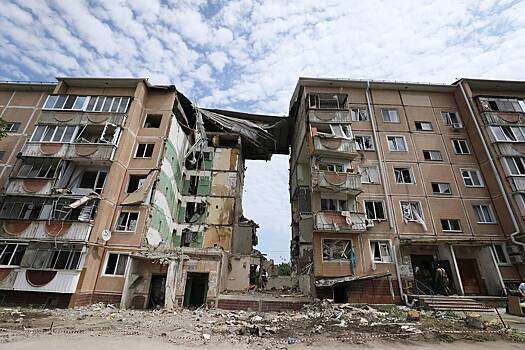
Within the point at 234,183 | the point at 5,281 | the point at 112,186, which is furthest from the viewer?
the point at 234,183

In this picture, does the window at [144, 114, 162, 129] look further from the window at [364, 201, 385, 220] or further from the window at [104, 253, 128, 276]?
the window at [364, 201, 385, 220]

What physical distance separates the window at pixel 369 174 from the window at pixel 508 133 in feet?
33.8

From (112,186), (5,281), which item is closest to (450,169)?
(112,186)

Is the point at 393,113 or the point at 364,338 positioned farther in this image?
the point at 393,113

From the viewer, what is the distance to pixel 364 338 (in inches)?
372

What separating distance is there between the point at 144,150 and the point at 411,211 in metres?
22.3

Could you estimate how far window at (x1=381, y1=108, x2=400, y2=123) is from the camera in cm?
2334

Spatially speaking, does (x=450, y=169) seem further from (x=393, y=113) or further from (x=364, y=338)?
(x=364, y=338)

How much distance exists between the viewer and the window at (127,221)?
1906 centimetres

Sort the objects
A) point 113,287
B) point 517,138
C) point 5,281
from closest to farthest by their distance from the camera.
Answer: point 5,281
point 113,287
point 517,138

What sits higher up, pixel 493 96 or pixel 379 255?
pixel 493 96

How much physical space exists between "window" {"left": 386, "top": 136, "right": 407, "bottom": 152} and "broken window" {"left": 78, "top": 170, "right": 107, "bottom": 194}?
24.1 meters

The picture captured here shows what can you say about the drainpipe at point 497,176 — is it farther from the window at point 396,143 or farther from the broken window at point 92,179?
the broken window at point 92,179

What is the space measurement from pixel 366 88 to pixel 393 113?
350 cm
